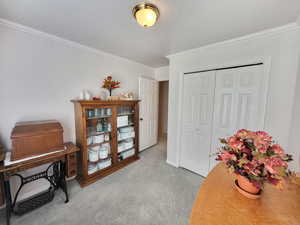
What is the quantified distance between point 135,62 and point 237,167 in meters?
3.12

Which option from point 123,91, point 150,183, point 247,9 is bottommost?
point 150,183

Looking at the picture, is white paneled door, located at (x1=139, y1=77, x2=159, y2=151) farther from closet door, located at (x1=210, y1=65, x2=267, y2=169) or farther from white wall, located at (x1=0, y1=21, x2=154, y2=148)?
closet door, located at (x1=210, y1=65, x2=267, y2=169)

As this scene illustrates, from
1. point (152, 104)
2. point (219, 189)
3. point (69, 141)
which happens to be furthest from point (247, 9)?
point (69, 141)

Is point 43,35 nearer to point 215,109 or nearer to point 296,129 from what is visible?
point 215,109

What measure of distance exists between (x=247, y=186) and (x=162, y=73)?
11.0ft

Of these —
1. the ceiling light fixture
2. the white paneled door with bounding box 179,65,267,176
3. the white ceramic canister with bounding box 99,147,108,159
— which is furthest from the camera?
the white ceramic canister with bounding box 99,147,108,159

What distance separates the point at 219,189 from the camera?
95cm

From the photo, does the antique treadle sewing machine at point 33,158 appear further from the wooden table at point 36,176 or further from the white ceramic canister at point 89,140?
the white ceramic canister at point 89,140

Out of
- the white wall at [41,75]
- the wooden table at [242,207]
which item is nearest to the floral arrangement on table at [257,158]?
the wooden table at [242,207]

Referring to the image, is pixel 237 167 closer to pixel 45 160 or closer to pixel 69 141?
pixel 45 160

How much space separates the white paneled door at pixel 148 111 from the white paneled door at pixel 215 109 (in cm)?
123

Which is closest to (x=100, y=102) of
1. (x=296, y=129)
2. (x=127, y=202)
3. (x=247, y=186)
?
(x=127, y=202)

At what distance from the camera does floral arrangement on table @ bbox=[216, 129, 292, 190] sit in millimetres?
741

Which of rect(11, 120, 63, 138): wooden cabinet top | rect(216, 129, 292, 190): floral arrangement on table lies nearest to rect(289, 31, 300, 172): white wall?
rect(216, 129, 292, 190): floral arrangement on table
